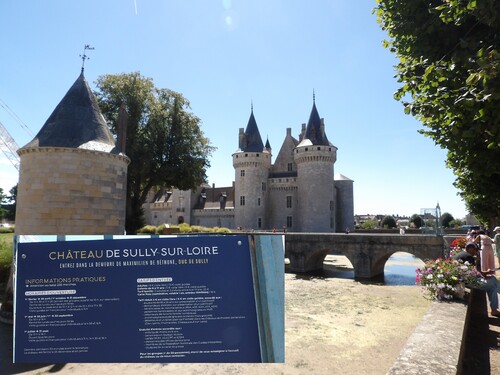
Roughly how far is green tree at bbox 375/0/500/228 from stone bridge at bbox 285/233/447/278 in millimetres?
15095

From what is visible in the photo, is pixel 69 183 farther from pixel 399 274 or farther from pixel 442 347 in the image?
pixel 399 274

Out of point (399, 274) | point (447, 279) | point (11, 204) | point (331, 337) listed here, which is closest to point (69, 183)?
point (331, 337)

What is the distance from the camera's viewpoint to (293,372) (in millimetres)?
6430

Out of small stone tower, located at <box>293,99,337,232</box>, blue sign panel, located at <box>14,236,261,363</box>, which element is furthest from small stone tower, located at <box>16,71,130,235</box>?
small stone tower, located at <box>293,99,337,232</box>

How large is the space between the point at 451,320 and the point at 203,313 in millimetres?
2991

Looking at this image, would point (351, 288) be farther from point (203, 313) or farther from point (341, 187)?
point (341, 187)

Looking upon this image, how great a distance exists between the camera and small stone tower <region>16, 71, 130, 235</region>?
10.1m

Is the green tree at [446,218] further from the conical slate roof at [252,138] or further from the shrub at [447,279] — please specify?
the shrub at [447,279]

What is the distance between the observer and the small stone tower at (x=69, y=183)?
1005cm

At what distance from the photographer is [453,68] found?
4.44 metres

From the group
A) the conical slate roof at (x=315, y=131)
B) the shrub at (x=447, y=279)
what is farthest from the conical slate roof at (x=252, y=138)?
the shrub at (x=447, y=279)

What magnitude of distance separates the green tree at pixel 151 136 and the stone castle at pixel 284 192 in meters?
13.4

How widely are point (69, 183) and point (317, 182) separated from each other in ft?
89.1

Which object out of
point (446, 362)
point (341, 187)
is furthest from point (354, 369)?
point (341, 187)
